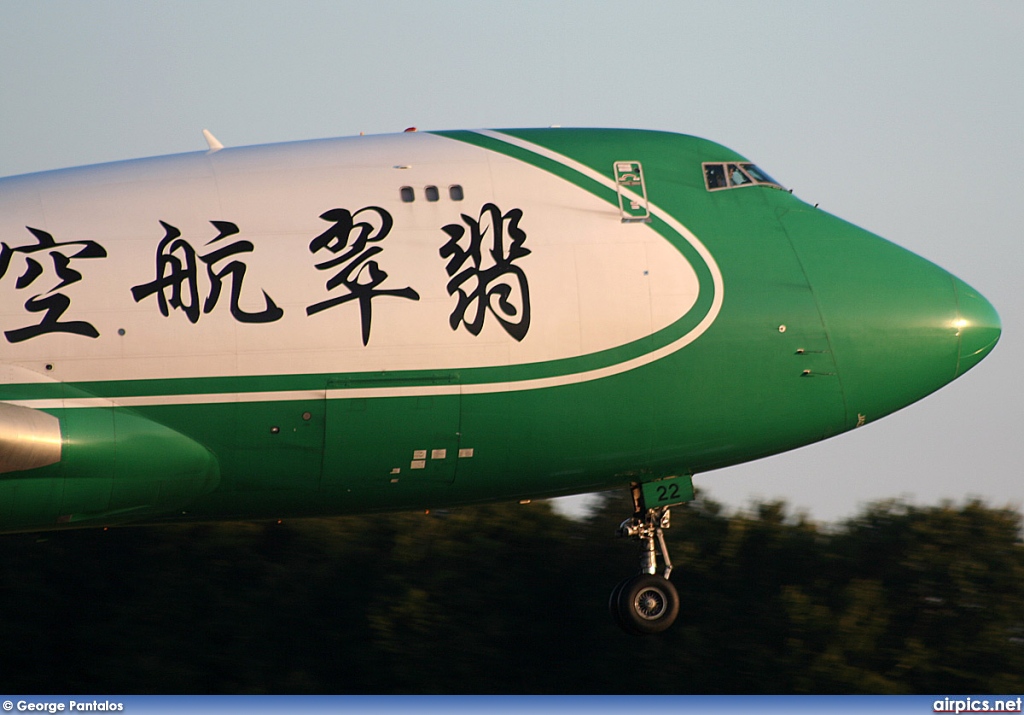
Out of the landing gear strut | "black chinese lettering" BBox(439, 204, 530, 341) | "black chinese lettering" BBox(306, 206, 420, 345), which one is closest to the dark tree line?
the landing gear strut

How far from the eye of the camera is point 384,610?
127 ft

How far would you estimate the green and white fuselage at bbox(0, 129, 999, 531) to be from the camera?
20.7m

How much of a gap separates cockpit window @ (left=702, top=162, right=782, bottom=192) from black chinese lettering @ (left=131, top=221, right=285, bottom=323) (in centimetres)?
669

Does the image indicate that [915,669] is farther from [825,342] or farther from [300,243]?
[300,243]

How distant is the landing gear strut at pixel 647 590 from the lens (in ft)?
75.8

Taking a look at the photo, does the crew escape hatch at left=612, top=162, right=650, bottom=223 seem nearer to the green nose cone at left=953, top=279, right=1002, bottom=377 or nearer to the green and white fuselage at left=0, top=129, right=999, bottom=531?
the green and white fuselage at left=0, top=129, right=999, bottom=531

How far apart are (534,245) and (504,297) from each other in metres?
0.88

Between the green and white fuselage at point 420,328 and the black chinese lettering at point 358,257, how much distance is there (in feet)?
0.12

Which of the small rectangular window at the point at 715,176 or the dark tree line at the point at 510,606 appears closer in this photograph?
the small rectangular window at the point at 715,176

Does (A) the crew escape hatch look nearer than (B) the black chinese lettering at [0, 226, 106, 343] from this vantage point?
No

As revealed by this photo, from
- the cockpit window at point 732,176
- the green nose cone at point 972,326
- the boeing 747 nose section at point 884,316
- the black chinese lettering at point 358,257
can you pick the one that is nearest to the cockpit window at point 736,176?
the cockpit window at point 732,176

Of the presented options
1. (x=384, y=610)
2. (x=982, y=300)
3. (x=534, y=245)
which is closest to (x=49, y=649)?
(x=384, y=610)

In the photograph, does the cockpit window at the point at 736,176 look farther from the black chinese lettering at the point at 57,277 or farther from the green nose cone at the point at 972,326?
the black chinese lettering at the point at 57,277

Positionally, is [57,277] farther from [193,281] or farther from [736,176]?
[736,176]
